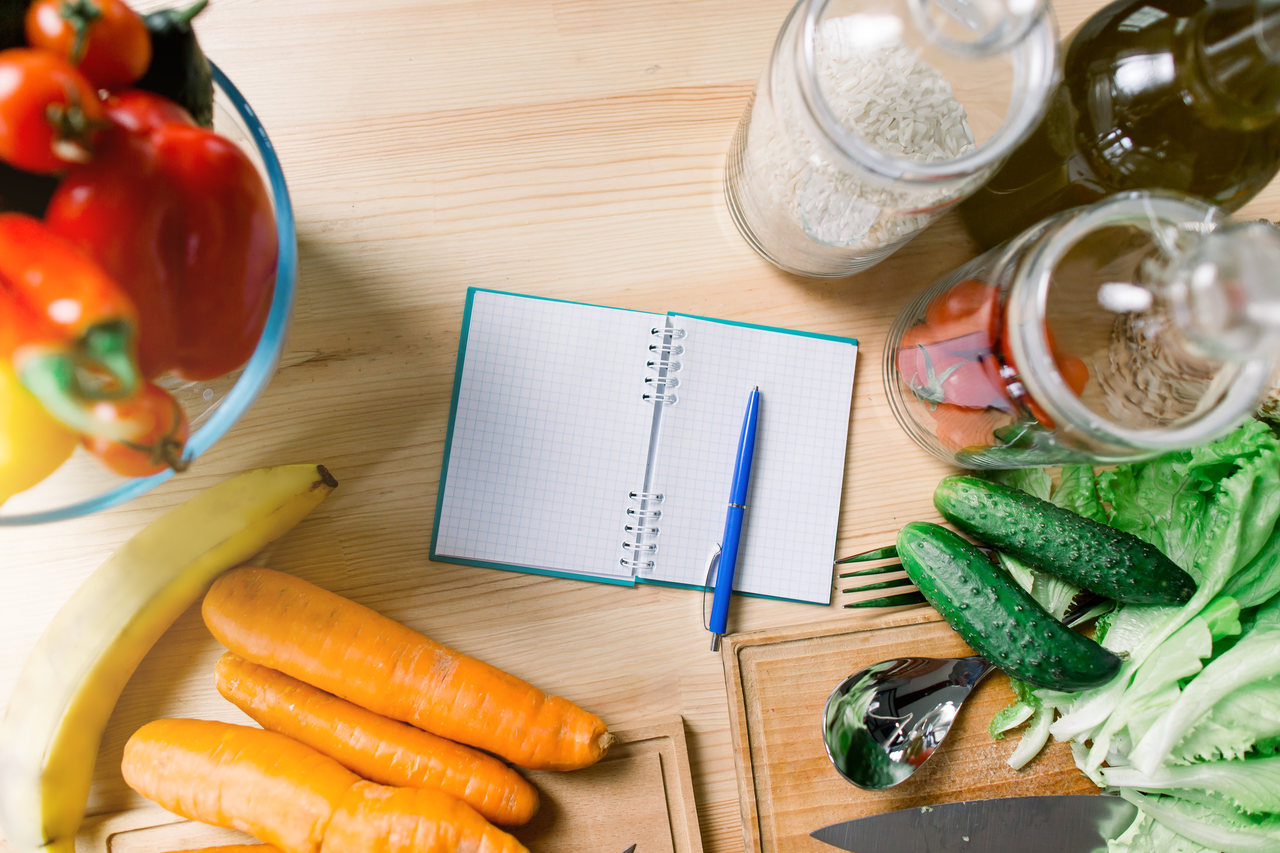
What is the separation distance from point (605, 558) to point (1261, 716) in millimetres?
572

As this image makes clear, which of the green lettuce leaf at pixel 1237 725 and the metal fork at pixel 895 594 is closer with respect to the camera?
the green lettuce leaf at pixel 1237 725

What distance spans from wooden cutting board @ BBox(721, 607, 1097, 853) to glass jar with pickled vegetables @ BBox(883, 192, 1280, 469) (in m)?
0.27

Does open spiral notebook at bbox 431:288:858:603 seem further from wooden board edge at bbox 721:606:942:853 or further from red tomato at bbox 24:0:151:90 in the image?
red tomato at bbox 24:0:151:90

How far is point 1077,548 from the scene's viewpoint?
68 centimetres

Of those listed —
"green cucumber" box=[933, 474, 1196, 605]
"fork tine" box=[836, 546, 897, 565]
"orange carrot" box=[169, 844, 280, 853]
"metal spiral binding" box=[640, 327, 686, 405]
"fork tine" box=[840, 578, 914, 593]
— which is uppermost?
"metal spiral binding" box=[640, 327, 686, 405]

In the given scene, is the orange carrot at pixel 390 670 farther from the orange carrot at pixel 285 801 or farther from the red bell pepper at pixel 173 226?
the red bell pepper at pixel 173 226

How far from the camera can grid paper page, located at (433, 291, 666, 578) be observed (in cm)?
74

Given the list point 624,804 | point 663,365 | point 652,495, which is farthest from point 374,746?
point 663,365

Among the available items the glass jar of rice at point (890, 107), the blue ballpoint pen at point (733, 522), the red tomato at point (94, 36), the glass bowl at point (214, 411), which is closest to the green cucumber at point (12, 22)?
the red tomato at point (94, 36)

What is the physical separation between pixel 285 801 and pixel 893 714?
55cm

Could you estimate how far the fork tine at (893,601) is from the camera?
0.75 m

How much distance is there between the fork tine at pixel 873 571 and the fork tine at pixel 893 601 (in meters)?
0.03

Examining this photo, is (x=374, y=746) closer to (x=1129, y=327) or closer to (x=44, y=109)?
(x=44, y=109)

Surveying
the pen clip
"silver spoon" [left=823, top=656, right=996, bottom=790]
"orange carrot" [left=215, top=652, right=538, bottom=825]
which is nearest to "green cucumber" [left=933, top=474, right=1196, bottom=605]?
"silver spoon" [left=823, top=656, right=996, bottom=790]
